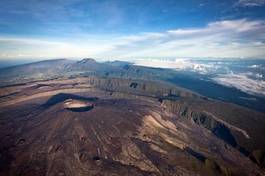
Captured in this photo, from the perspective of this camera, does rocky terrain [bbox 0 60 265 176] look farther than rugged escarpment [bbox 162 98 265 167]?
No

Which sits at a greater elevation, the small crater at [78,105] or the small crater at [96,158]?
the small crater at [78,105]

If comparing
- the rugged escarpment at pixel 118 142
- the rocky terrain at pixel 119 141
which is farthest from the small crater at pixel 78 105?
the rugged escarpment at pixel 118 142

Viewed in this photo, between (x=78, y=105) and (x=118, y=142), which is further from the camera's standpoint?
(x=78, y=105)

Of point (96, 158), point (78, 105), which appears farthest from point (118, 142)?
point (78, 105)

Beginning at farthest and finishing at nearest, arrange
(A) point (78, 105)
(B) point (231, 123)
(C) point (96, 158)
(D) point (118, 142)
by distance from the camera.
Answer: (B) point (231, 123), (A) point (78, 105), (D) point (118, 142), (C) point (96, 158)

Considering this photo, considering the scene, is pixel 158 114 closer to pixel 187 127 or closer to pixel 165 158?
pixel 187 127

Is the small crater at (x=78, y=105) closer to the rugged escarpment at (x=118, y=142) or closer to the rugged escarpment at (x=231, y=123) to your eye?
the rugged escarpment at (x=118, y=142)

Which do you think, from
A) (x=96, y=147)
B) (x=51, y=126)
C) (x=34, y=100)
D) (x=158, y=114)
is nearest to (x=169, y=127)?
(x=158, y=114)

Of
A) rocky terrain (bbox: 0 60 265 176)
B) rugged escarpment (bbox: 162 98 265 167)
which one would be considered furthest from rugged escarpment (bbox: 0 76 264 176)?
rugged escarpment (bbox: 162 98 265 167)

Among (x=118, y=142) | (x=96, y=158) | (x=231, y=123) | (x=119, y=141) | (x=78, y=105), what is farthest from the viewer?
(x=231, y=123)

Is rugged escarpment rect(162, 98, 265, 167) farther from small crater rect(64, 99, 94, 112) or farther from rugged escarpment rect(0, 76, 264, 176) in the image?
small crater rect(64, 99, 94, 112)

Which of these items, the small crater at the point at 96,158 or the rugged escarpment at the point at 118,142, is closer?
the rugged escarpment at the point at 118,142

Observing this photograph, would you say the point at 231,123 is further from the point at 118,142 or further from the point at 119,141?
the point at 118,142
